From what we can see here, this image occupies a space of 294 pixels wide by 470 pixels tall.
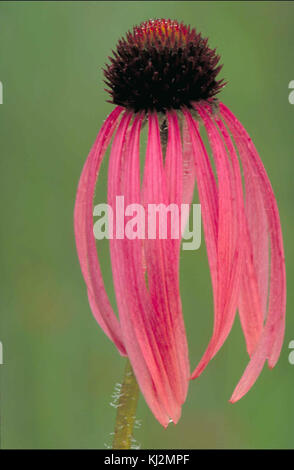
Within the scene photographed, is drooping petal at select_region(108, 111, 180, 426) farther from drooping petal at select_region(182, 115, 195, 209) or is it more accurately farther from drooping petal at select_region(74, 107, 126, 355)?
drooping petal at select_region(182, 115, 195, 209)

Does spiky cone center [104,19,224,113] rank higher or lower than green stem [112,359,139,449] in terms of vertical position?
higher

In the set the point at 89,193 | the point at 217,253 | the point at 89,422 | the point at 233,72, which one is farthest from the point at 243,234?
the point at 233,72

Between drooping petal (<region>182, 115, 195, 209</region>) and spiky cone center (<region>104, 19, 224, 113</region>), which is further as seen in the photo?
drooping petal (<region>182, 115, 195, 209</region>)

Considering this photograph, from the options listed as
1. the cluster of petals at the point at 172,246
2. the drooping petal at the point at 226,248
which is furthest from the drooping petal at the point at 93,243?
the drooping petal at the point at 226,248

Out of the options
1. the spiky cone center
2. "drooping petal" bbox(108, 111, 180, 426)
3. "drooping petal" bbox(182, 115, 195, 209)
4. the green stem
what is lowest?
the green stem

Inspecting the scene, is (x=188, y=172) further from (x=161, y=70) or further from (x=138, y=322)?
(x=138, y=322)

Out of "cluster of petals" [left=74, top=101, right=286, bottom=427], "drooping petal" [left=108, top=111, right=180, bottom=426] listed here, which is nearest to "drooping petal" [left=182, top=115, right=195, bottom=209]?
"cluster of petals" [left=74, top=101, right=286, bottom=427]

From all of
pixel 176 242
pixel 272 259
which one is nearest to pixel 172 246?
pixel 176 242
